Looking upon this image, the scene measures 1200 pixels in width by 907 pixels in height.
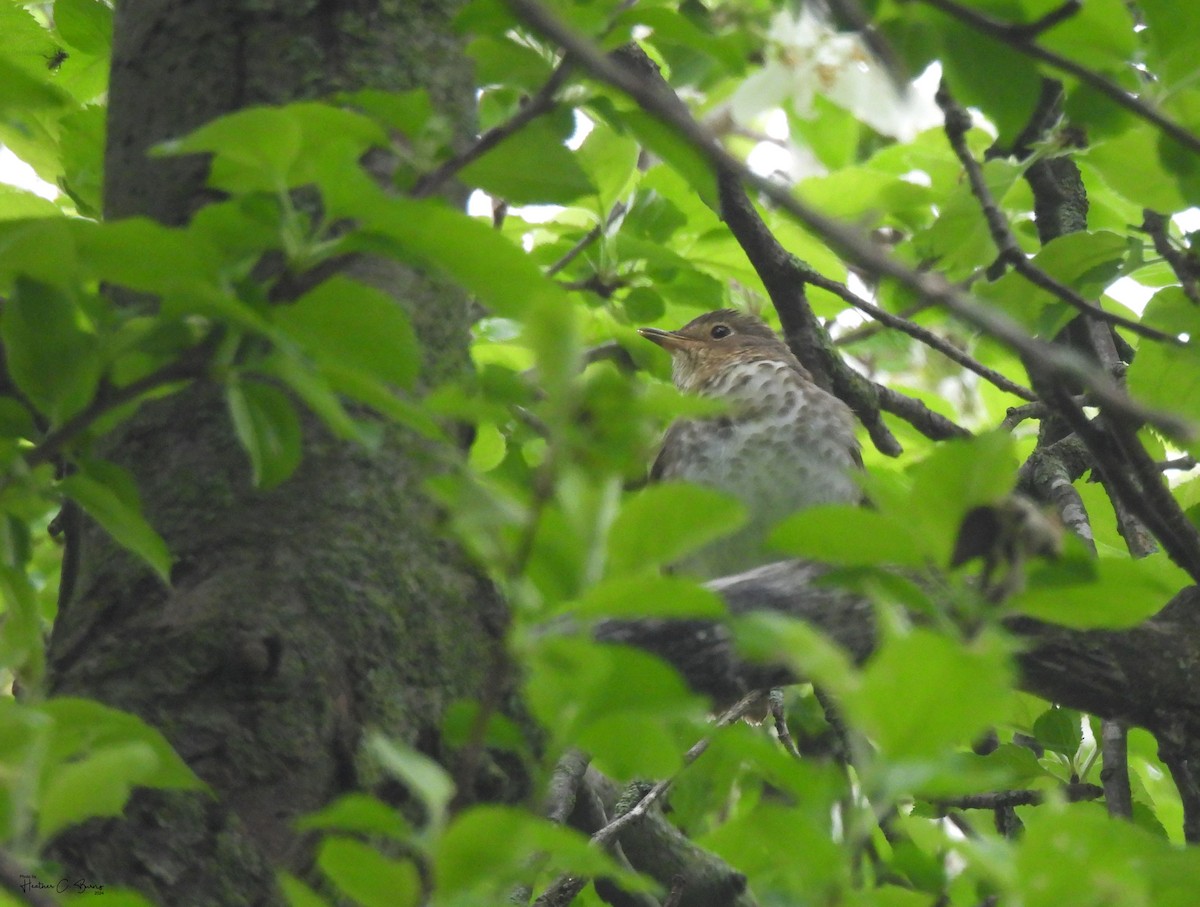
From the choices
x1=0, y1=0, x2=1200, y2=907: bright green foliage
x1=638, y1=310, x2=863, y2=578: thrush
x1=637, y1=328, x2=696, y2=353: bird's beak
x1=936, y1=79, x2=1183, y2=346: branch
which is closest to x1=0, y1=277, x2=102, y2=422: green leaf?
x1=0, y1=0, x2=1200, y2=907: bright green foliage

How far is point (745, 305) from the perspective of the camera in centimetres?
427

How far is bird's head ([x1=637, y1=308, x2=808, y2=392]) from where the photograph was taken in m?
4.50

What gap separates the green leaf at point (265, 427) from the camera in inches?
49.0

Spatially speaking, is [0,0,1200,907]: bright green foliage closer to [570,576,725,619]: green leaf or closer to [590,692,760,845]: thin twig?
[570,576,725,619]: green leaf

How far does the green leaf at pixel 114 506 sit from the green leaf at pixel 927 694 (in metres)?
0.75

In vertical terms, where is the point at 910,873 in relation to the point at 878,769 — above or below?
below

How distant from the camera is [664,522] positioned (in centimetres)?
94

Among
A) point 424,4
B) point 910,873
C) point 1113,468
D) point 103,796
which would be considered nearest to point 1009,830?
point 1113,468

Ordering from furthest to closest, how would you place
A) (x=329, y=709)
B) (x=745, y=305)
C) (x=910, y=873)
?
(x=745, y=305) < (x=329, y=709) < (x=910, y=873)

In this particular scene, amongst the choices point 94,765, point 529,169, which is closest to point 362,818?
point 94,765

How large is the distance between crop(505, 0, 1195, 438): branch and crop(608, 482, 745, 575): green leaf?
199 millimetres

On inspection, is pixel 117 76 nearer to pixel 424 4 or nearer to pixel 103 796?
pixel 424 4

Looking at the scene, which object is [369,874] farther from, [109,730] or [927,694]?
[927,694]

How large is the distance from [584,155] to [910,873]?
1.90 metres
